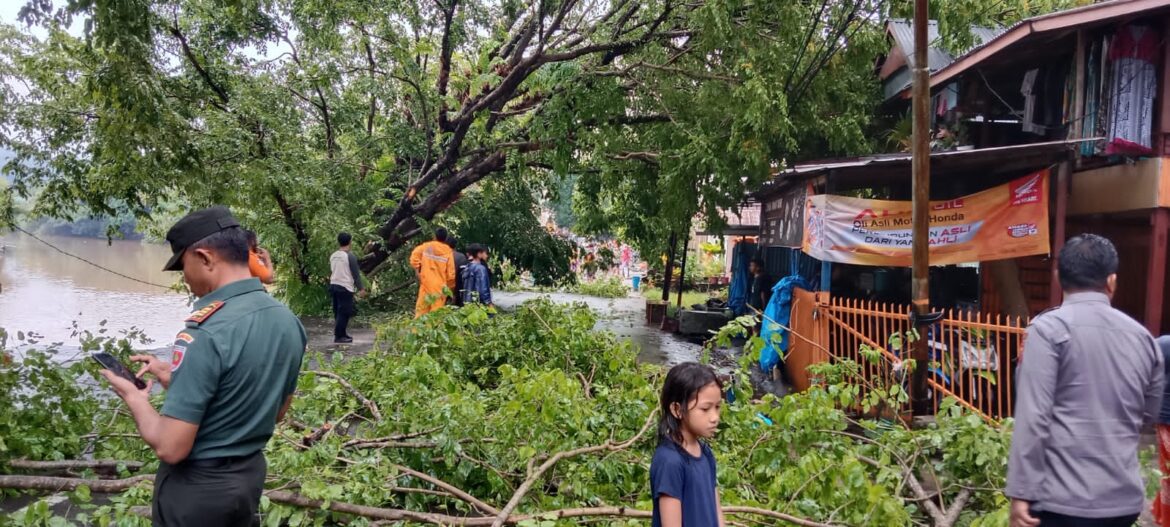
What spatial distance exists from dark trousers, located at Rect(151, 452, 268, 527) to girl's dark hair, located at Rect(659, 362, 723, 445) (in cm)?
138

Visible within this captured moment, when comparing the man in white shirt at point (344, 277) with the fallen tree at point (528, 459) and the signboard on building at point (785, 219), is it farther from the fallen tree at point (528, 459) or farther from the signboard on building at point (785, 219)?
the signboard on building at point (785, 219)

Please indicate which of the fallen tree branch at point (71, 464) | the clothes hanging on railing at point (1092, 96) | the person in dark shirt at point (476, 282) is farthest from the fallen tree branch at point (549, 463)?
the clothes hanging on railing at point (1092, 96)

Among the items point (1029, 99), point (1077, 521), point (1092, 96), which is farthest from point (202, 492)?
point (1029, 99)

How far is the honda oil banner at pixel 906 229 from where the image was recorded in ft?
25.3

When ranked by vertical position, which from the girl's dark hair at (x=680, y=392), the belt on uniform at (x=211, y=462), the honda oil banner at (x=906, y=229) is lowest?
the belt on uniform at (x=211, y=462)

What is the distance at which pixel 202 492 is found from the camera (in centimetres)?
211

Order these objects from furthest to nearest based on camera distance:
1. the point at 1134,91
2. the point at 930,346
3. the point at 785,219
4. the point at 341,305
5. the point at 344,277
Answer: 1. the point at 785,219
2. the point at 341,305
3. the point at 344,277
4. the point at 1134,91
5. the point at 930,346

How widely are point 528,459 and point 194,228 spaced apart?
2212 mm

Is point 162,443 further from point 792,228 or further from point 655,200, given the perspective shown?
point 655,200

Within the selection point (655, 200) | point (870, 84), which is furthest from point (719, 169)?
point (870, 84)

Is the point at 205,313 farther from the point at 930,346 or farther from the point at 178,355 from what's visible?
the point at 930,346

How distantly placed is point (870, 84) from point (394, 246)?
29.8ft

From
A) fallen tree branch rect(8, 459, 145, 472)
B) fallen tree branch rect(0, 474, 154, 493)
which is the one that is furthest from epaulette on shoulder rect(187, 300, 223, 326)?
fallen tree branch rect(8, 459, 145, 472)

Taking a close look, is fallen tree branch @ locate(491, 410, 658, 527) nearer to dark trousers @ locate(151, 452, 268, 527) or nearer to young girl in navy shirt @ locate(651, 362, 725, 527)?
young girl in navy shirt @ locate(651, 362, 725, 527)
